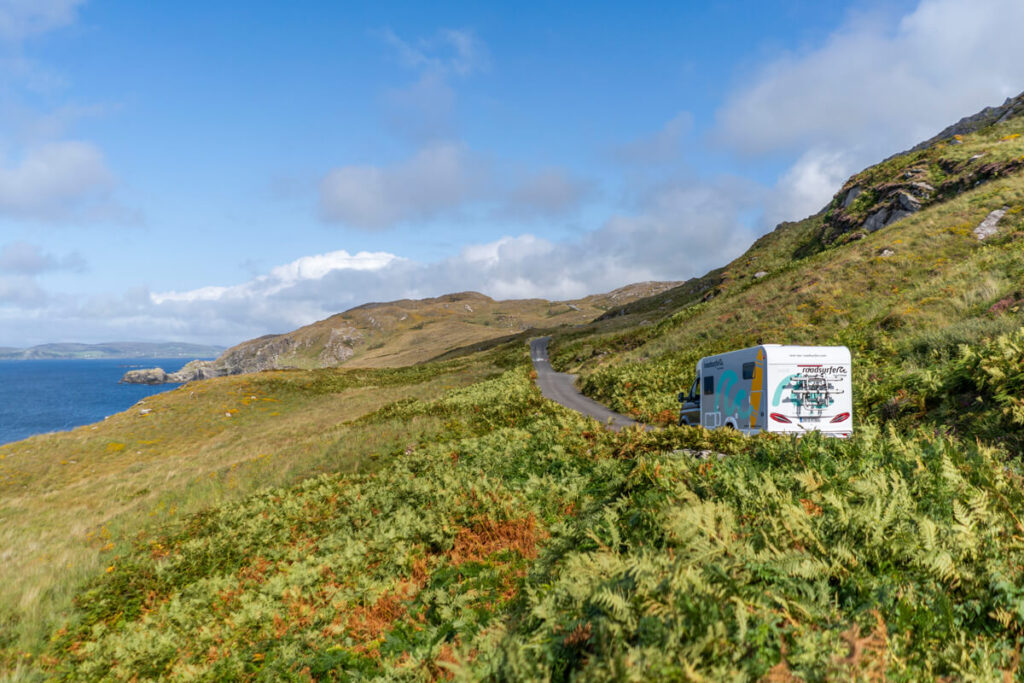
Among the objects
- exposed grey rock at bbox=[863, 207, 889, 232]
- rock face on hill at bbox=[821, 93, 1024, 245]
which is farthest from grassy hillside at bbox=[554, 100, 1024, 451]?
exposed grey rock at bbox=[863, 207, 889, 232]

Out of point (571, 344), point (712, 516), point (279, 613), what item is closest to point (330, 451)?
point (279, 613)

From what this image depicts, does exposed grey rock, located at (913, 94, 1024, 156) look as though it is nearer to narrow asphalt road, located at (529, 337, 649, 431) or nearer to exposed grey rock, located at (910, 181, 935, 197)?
exposed grey rock, located at (910, 181, 935, 197)

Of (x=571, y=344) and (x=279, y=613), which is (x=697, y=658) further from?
(x=571, y=344)

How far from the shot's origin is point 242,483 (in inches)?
738

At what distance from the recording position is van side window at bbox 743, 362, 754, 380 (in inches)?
606

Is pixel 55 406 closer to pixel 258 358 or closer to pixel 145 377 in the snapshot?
pixel 145 377

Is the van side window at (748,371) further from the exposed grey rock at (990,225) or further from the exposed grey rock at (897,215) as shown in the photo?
the exposed grey rock at (897,215)

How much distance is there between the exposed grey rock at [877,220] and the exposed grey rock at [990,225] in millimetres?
12771

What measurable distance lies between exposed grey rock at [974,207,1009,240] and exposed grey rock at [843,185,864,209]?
2246 cm

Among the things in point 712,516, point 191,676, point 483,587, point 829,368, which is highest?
point 829,368

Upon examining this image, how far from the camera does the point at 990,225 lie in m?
30.8

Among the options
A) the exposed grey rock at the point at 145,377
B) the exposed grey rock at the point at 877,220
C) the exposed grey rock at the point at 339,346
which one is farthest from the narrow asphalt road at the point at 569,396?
the exposed grey rock at the point at 145,377

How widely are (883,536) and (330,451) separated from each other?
19.6 meters

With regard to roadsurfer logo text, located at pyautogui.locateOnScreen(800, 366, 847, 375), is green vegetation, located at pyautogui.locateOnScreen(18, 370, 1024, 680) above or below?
below
